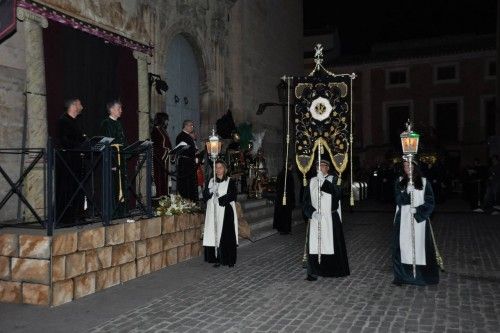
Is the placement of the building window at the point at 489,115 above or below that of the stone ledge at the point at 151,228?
above

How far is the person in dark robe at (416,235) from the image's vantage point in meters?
6.49

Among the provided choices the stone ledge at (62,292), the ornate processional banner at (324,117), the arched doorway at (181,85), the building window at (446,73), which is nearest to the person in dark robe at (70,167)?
the stone ledge at (62,292)

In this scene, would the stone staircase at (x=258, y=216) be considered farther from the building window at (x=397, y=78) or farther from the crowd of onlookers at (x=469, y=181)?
the building window at (x=397, y=78)

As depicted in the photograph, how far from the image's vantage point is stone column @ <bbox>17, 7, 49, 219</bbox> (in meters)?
7.60

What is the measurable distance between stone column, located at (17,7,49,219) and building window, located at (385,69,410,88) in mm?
30736

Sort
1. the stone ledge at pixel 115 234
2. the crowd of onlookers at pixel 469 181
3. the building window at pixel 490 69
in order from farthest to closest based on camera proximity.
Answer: the building window at pixel 490 69 < the crowd of onlookers at pixel 469 181 < the stone ledge at pixel 115 234

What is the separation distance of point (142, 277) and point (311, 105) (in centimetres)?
417

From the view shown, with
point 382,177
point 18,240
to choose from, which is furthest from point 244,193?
point 382,177

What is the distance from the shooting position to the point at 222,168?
805 cm

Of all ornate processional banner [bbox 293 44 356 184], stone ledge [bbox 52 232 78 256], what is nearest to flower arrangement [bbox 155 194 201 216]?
stone ledge [bbox 52 232 78 256]

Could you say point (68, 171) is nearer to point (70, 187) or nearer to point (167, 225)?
point (70, 187)

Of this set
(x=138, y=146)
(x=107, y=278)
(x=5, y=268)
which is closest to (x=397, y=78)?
(x=138, y=146)

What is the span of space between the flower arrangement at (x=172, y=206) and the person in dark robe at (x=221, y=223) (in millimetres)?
451

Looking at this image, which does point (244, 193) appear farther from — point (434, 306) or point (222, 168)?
point (434, 306)
